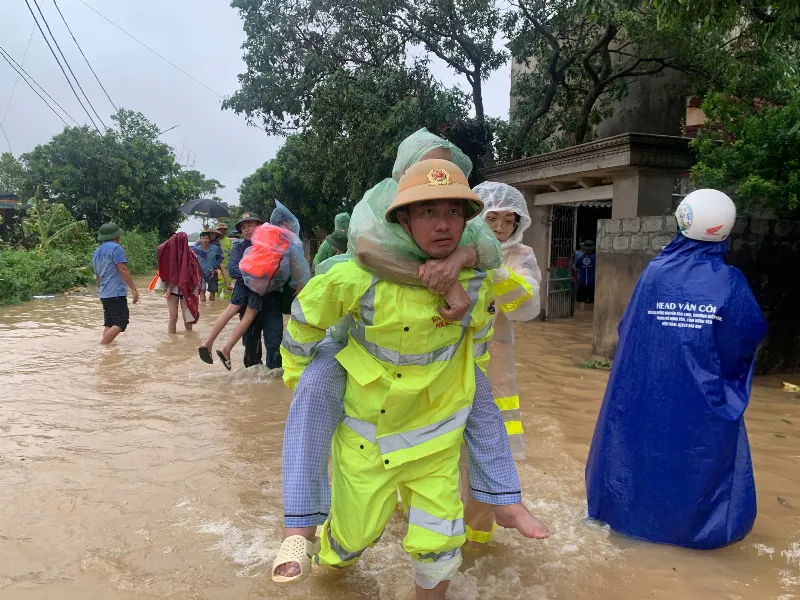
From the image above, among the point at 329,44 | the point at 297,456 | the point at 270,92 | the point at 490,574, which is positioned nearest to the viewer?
the point at 297,456

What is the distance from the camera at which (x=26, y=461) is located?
4.16 meters

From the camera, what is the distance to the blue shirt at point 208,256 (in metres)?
11.8

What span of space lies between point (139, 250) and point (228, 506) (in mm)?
23221

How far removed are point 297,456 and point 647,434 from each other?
67.1 inches

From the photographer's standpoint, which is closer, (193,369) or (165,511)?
(165,511)

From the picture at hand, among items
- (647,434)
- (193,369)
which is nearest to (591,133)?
(193,369)

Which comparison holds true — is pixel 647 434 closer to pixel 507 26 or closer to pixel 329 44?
pixel 507 26

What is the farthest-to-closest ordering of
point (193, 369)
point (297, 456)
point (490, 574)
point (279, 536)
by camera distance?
point (193, 369)
point (279, 536)
point (490, 574)
point (297, 456)

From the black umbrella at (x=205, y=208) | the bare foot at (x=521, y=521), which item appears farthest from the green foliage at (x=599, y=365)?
the black umbrella at (x=205, y=208)

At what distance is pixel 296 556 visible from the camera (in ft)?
6.32

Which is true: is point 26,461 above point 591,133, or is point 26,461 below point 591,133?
below

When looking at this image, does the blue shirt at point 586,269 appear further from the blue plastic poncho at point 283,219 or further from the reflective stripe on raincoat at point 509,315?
the reflective stripe on raincoat at point 509,315

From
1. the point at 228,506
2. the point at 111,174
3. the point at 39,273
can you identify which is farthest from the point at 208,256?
the point at 111,174

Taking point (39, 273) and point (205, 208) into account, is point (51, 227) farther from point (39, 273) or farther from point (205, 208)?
point (205, 208)
